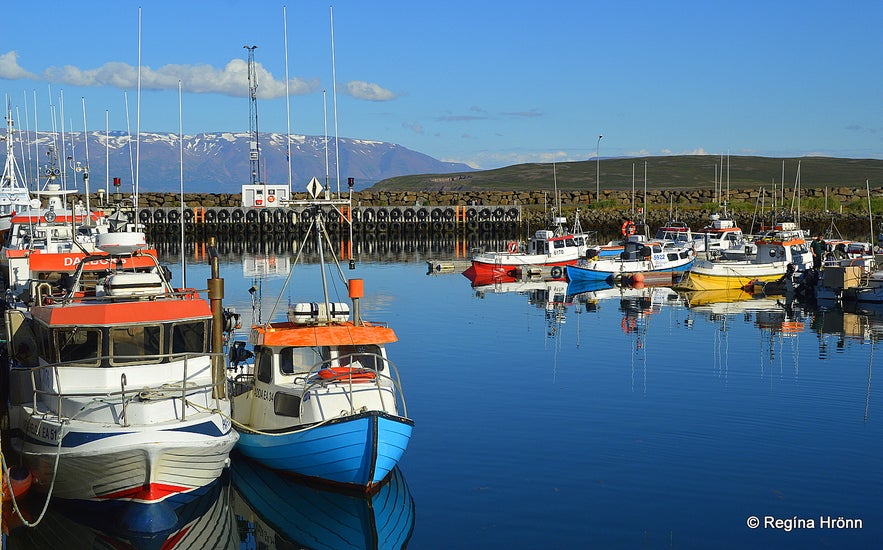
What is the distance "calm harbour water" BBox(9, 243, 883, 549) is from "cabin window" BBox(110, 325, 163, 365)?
10.9ft

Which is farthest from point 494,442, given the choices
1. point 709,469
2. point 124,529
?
point 124,529

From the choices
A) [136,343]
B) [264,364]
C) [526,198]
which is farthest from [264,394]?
[526,198]

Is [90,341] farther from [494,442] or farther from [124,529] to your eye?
[494,442]

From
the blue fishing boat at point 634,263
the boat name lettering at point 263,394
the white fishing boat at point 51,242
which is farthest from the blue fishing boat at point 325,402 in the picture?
the blue fishing boat at point 634,263

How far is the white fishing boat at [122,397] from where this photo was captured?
16.8 m

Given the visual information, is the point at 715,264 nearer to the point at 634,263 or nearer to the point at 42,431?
the point at 634,263

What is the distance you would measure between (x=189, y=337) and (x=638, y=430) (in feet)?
31.1

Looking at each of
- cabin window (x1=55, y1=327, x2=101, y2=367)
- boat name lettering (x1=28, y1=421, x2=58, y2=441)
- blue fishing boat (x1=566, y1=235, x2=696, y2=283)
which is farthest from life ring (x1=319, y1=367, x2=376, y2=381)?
blue fishing boat (x1=566, y1=235, x2=696, y2=283)

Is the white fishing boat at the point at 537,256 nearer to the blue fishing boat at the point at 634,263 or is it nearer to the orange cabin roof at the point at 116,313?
the blue fishing boat at the point at 634,263

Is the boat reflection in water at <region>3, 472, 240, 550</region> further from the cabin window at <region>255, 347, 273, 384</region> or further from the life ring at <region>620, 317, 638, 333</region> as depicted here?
the life ring at <region>620, 317, 638, 333</region>

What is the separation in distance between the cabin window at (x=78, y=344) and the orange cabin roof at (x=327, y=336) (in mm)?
2797

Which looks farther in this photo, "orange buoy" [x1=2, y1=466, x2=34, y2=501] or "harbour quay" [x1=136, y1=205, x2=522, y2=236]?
"harbour quay" [x1=136, y1=205, x2=522, y2=236]

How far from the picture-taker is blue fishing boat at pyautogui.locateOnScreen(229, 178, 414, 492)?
1778cm

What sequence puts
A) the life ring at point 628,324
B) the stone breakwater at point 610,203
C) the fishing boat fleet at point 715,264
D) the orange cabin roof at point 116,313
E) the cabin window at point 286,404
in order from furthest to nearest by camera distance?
1. the stone breakwater at point 610,203
2. the fishing boat fleet at point 715,264
3. the life ring at point 628,324
4. the cabin window at point 286,404
5. the orange cabin roof at point 116,313
